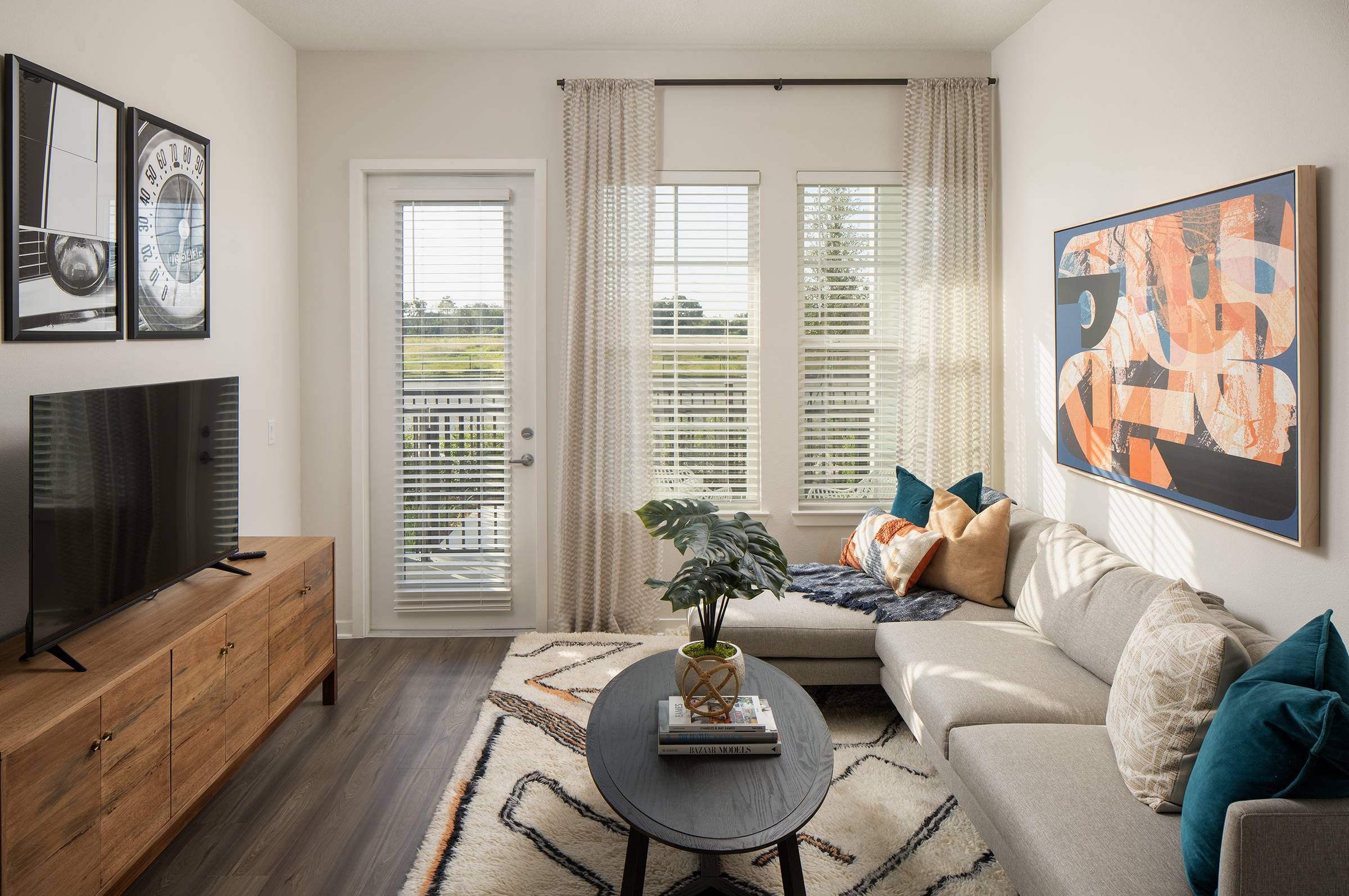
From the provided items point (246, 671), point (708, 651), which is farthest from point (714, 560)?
point (246, 671)

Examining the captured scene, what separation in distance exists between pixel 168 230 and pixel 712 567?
7.58 ft

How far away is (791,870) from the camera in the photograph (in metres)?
1.74

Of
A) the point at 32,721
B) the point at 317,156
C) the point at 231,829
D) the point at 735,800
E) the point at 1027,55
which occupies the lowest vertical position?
the point at 231,829

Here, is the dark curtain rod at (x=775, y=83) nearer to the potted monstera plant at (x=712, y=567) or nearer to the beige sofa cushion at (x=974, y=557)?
the beige sofa cushion at (x=974, y=557)

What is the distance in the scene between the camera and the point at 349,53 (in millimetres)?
3816

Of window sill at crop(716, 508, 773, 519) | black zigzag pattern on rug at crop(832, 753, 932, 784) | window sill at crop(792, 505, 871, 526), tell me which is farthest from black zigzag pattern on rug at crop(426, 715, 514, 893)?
window sill at crop(792, 505, 871, 526)

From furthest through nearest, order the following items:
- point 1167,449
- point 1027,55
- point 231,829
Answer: point 1027,55, point 1167,449, point 231,829

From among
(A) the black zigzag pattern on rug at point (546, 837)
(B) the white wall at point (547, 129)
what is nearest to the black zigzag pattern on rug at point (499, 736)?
(A) the black zigzag pattern on rug at point (546, 837)

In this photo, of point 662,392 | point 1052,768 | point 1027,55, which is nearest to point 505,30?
point 662,392

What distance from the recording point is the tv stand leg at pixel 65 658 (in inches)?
72.1

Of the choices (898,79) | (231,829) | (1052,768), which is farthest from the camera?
(898,79)

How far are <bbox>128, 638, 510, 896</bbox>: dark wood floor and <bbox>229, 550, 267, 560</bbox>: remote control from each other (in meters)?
0.63

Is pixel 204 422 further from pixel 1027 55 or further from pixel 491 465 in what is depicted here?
pixel 1027 55

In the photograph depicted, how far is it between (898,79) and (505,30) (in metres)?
1.84
